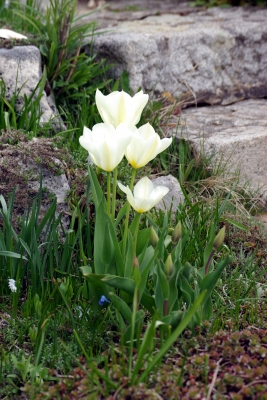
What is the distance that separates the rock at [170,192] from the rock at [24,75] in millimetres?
710

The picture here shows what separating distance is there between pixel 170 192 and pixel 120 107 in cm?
126

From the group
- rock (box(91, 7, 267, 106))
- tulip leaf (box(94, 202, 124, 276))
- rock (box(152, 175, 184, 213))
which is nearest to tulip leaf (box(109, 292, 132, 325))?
tulip leaf (box(94, 202, 124, 276))

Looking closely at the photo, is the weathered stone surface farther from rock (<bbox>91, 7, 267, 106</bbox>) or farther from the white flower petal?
the white flower petal

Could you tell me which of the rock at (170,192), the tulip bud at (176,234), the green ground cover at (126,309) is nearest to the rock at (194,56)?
the rock at (170,192)

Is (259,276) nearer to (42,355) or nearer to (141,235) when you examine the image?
(141,235)

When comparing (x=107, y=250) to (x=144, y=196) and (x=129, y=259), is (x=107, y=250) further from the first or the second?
(x=144, y=196)

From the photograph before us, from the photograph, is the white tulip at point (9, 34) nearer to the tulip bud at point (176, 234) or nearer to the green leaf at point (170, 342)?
the tulip bud at point (176, 234)

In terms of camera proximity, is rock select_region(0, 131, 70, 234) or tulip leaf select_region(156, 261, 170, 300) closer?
tulip leaf select_region(156, 261, 170, 300)

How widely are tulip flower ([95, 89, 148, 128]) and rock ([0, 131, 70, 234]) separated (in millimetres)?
729

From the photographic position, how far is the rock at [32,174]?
2531 mm

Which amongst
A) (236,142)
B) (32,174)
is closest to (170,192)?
(236,142)

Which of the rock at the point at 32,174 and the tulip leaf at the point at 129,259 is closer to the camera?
the tulip leaf at the point at 129,259

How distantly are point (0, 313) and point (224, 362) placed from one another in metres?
0.90

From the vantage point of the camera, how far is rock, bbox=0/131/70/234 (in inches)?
99.7
